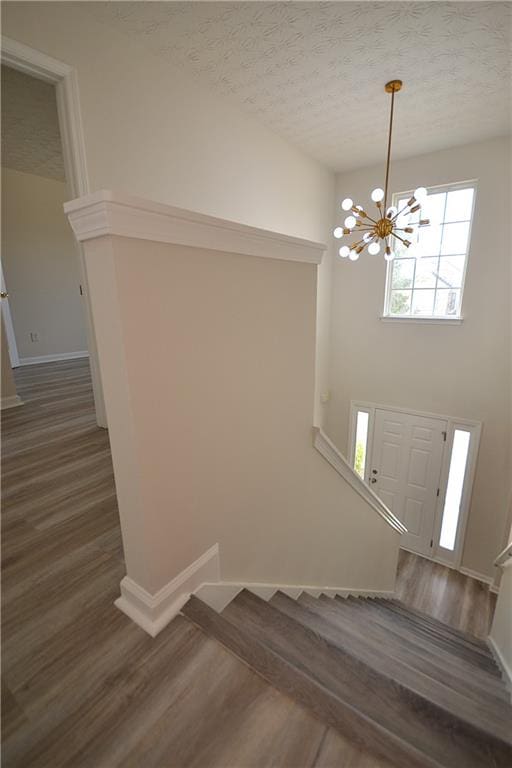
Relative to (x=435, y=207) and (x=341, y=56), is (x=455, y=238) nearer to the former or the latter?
(x=435, y=207)

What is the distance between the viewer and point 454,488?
14.4ft

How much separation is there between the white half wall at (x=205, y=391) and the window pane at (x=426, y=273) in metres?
3.25

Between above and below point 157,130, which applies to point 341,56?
above

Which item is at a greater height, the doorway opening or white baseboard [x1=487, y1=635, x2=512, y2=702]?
the doorway opening

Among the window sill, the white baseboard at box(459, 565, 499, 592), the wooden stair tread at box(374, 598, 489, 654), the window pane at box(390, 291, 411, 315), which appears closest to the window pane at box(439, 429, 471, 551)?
the white baseboard at box(459, 565, 499, 592)

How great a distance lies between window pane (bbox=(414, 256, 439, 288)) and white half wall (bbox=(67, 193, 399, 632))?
Result: 3.25 m

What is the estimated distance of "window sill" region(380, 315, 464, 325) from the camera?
407cm

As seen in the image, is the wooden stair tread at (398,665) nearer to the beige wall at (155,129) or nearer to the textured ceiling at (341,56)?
the beige wall at (155,129)

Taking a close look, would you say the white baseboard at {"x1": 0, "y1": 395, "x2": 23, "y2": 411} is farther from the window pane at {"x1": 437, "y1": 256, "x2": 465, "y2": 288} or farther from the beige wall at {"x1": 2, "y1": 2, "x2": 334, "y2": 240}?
the window pane at {"x1": 437, "y1": 256, "x2": 465, "y2": 288}

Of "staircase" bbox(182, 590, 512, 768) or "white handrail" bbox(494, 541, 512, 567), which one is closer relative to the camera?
"staircase" bbox(182, 590, 512, 768)

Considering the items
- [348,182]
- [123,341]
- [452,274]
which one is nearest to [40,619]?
[123,341]

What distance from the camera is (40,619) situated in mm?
1165

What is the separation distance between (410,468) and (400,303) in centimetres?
227

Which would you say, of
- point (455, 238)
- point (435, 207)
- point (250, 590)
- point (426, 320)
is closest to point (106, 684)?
point (250, 590)
